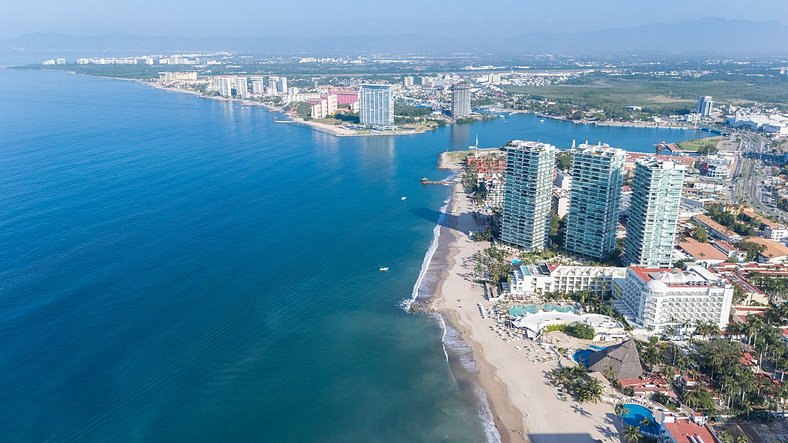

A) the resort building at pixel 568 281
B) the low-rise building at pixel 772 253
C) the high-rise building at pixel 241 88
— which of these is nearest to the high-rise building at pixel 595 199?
the resort building at pixel 568 281

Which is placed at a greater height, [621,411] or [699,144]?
[699,144]

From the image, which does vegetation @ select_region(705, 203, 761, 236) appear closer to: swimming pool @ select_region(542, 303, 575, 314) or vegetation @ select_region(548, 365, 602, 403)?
swimming pool @ select_region(542, 303, 575, 314)

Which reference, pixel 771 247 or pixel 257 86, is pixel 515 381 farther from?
pixel 257 86

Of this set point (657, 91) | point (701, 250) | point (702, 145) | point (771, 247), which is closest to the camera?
point (701, 250)

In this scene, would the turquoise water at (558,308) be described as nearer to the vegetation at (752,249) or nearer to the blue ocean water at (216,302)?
the blue ocean water at (216,302)

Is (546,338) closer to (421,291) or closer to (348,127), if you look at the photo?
(421,291)

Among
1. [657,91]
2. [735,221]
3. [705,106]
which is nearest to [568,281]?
[735,221]

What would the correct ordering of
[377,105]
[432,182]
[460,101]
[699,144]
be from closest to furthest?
1. [432,182]
2. [699,144]
3. [377,105]
4. [460,101]

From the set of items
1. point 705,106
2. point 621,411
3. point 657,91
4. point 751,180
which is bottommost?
point 621,411
